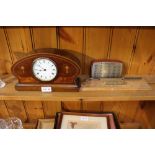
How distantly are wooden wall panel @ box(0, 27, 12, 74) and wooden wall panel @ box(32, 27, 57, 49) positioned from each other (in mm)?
130

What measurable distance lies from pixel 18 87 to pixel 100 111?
55 cm

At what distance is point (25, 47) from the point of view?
80 cm

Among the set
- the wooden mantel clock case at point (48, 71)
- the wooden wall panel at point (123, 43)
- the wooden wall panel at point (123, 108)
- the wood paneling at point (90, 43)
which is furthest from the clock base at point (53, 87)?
the wooden wall panel at point (123, 108)

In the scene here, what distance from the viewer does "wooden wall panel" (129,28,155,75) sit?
765 mm

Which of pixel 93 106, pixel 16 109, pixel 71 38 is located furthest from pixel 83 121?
pixel 71 38

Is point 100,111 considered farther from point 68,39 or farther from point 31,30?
point 31,30

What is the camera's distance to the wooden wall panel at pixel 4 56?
0.77m

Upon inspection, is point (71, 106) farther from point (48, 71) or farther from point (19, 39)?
point (19, 39)

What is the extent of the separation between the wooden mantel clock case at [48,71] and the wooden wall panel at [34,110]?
10.7 inches

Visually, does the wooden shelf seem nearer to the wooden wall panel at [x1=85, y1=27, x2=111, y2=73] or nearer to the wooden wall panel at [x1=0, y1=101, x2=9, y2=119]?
the wooden wall panel at [x1=85, y1=27, x2=111, y2=73]

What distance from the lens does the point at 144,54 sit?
83 centimetres

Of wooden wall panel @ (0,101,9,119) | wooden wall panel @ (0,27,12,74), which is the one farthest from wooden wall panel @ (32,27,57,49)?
wooden wall panel @ (0,101,9,119)
